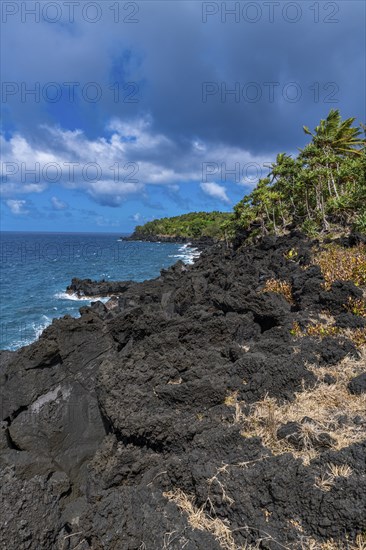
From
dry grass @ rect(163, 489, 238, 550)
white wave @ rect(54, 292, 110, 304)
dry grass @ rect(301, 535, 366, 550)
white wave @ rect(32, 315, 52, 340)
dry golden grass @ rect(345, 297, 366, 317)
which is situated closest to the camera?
dry grass @ rect(301, 535, 366, 550)

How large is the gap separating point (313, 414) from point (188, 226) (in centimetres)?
13071

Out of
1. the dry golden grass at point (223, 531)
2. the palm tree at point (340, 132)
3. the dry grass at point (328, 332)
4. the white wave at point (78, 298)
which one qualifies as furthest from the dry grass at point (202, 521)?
the palm tree at point (340, 132)

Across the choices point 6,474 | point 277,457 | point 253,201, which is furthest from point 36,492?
point 253,201

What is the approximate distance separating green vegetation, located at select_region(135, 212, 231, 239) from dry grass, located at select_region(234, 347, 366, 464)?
318 ft

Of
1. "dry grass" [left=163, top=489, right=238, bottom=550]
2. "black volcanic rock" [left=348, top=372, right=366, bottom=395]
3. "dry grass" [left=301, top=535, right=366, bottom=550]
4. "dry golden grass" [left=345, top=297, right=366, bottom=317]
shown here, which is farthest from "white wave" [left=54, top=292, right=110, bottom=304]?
"dry grass" [left=301, top=535, right=366, bottom=550]

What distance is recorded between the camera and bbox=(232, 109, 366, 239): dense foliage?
23062 millimetres

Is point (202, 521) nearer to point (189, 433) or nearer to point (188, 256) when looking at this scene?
point (189, 433)

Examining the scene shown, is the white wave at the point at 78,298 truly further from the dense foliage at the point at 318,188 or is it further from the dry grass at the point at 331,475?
the dry grass at the point at 331,475

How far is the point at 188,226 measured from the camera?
133750 mm

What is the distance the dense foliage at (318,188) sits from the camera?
2306 cm

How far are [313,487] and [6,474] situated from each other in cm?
395

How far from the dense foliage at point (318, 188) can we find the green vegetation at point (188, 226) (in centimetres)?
6216

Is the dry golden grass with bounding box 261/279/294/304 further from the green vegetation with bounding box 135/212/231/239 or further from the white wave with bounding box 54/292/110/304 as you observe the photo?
the green vegetation with bounding box 135/212/231/239

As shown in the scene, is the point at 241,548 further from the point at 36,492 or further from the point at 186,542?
the point at 36,492
